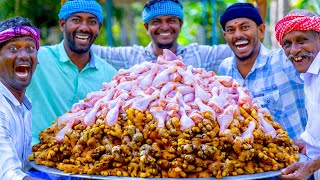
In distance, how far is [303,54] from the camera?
3.81 m

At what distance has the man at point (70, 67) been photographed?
4.73 meters

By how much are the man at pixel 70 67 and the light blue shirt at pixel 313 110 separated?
6.71ft

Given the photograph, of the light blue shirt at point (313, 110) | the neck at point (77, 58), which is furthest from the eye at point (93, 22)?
the light blue shirt at point (313, 110)

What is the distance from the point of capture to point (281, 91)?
4.59 metres

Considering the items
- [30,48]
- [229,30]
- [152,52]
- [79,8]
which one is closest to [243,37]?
[229,30]

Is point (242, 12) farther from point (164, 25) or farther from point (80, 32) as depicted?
point (80, 32)

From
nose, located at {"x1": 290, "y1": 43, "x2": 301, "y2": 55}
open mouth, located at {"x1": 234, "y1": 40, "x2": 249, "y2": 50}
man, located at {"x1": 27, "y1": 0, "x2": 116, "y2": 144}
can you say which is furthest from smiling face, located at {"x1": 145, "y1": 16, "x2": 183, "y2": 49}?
nose, located at {"x1": 290, "y1": 43, "x2": 301, "y2": 55}

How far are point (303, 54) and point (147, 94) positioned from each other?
1.25m

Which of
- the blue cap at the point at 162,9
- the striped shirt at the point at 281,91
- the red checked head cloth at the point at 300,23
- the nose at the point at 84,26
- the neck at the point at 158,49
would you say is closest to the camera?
the red checked head cloth at the point at 300,23

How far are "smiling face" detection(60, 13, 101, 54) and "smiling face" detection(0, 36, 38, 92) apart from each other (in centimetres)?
130

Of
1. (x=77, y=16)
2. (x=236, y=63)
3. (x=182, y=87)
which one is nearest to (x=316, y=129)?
(x=182, y=87)

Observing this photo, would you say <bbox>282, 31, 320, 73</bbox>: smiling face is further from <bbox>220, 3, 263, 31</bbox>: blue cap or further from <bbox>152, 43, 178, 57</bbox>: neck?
<bbox>152, 43, 178, 57</bbox>: neck

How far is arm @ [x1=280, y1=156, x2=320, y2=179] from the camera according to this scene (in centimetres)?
313

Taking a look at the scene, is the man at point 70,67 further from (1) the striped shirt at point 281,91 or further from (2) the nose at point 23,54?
(1) the striped shirt at point 281,91
